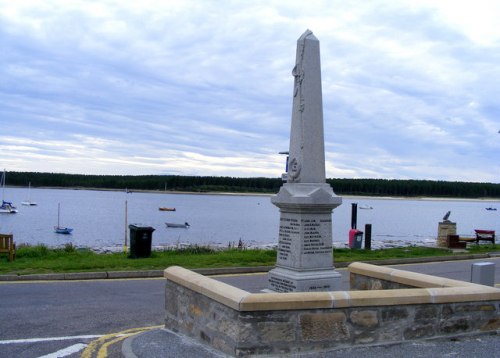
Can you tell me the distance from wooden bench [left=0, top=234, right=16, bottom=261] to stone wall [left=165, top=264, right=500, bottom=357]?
32.1ft

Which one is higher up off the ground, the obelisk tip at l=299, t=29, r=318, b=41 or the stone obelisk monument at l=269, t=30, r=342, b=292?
the obelisk tip at l=299, t=29, r=318, b=41

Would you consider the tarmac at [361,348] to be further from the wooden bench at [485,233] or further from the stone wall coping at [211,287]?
the wooden bench at [485,233]

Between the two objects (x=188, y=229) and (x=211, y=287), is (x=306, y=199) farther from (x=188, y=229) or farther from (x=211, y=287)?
(x=188, y=229)

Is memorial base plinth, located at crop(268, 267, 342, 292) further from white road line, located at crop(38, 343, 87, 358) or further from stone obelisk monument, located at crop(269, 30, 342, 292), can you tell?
white road line, located at crop(38, 343, 87, 358)

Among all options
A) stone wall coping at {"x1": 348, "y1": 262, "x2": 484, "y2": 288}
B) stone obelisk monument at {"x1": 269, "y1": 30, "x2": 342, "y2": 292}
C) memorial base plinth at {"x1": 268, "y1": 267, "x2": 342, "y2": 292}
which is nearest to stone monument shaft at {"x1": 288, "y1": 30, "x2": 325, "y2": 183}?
stone obelisk monument at {"x1": 269, "y1": 30, "x2": 342, "y2": 292}

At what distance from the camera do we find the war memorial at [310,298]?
580 centimetres

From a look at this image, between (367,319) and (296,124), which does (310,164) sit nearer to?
(296,124)

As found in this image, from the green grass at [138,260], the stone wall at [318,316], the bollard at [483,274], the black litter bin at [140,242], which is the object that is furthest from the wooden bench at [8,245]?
the bollard at [483,274]

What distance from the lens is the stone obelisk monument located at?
26.9ft

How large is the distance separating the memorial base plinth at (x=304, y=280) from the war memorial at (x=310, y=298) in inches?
0.6

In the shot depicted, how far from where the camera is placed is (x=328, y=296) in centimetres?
600

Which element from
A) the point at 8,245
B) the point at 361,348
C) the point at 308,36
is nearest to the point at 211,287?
the point at 361,348

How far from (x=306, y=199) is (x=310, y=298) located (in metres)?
2.40

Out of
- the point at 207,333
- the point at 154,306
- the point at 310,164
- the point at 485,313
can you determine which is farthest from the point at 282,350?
the point at 154,306
